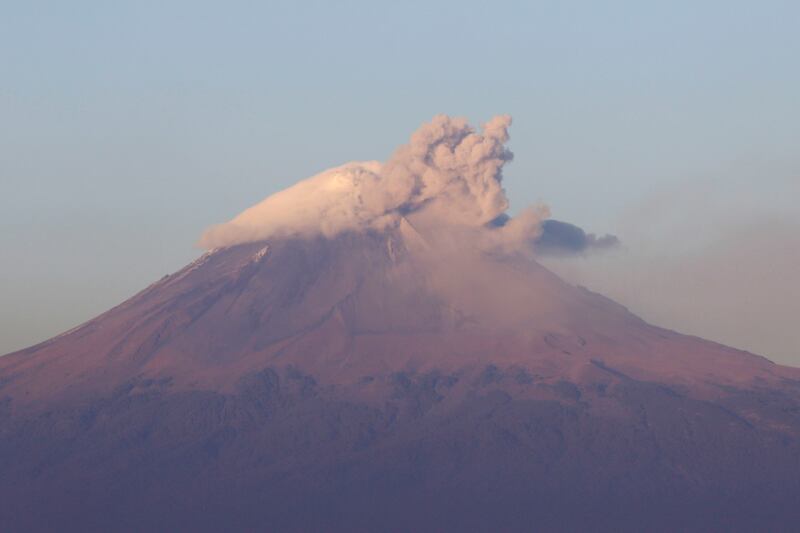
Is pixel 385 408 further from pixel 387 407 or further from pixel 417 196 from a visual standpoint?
pixel 417 196

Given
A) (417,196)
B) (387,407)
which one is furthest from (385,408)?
(417,196)

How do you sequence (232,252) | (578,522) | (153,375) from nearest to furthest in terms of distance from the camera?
(578,522), (153,375), (232,252)

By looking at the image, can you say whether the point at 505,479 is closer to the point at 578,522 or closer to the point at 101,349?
the point at 578,522

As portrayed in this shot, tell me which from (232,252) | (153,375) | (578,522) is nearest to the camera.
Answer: (578,522)

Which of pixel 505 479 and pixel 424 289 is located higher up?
pixel 424 289

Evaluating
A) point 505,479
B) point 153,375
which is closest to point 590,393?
point 505,479

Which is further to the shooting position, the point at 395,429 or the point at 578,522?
the point at 395,429
